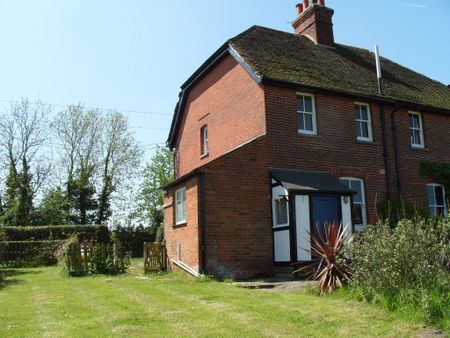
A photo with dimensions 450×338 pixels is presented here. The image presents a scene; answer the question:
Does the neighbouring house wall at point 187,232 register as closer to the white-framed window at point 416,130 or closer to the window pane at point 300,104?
the window pane at point 300,104

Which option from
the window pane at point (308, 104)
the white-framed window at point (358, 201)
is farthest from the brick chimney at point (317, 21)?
the white-framed window at point (358, 201)

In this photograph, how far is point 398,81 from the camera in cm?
2178

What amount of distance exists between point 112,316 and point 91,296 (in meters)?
2.73

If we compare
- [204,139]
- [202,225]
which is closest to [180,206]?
[202,225]

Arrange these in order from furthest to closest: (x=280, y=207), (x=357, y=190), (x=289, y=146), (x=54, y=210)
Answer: (x=54, y=210) → (x=357, y=190) → (x=289, y=146) → (x=280, y=207)

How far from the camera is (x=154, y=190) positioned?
1874 inches

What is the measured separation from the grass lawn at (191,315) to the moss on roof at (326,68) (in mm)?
8800

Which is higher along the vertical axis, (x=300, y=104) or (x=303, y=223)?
(x=300, y=104)

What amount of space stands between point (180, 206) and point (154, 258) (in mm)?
2172

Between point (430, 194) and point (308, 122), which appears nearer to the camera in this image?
point (308, 122)

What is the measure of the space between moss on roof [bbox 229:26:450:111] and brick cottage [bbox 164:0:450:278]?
0.27 feet

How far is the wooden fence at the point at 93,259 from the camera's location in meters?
16.0

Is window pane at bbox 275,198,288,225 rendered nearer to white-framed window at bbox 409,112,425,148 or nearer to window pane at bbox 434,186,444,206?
white-framed window at bbox 409,112,425,148

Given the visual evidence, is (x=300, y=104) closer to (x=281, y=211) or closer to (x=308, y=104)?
(x=308, y=104)
